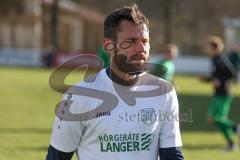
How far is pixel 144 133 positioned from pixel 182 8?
214 feet

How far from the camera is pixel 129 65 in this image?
146 inches

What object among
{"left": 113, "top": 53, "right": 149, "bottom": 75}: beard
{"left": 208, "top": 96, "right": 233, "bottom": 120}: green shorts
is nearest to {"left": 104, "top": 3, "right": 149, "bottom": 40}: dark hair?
{"left": 113, "top": 53, "right": 149, "bottom": 75}: beard

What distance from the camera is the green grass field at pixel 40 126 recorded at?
38.0ft

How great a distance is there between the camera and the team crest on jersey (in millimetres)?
3770

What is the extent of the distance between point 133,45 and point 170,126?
0.53 meters

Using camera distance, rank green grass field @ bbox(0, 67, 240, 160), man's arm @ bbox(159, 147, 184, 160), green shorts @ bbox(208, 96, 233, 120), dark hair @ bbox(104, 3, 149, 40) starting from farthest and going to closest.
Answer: green shorts @ bbox(208, 96, 233, 120) < green grass field @ bbox(0, 67, 240, 160) < man's arm @ bbox(159, 147, 184, 160) < dark hair @ bbox(104, 3, 149, 40)

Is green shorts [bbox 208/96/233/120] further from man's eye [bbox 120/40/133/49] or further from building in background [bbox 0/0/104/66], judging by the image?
building in background [bbox 0/0/104/66]

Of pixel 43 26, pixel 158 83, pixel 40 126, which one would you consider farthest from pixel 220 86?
pixel 43 26

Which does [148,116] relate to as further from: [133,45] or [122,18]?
[122,18]

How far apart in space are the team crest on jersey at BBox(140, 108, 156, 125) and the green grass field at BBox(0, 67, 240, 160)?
6.41ft

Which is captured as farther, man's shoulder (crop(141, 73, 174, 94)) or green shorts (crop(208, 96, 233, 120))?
green shorts (crop(208, 96, 233, 120))

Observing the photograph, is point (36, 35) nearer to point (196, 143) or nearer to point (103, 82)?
point (196, 143)

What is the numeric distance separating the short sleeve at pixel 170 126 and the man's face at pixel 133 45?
0.90 feet

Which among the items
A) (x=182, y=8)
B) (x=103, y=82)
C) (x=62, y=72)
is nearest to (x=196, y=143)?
(x=62, y=72)
